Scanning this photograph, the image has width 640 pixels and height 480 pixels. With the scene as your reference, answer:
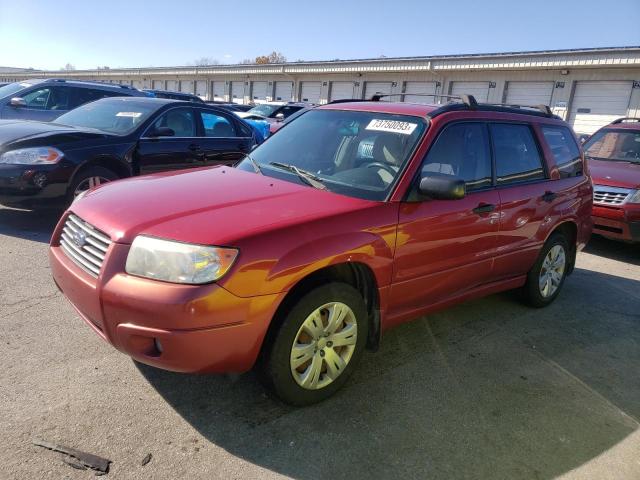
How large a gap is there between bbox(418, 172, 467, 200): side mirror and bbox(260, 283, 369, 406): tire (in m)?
0.79

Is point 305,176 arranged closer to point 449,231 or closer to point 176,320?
point 449,231

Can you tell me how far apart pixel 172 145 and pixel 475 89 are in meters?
18.5

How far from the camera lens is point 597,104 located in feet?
60.3

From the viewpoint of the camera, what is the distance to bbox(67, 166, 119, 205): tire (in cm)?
580

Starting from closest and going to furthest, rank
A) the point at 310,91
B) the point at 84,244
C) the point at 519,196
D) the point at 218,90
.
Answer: the point at 84,244, the point at 519,196, the point at 310,91, the point at 218,90

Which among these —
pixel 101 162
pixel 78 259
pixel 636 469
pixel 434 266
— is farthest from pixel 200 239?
pixel 101 162

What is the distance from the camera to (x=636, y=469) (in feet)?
8.75

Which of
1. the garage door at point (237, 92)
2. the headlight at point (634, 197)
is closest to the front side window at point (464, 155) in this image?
the headlight at point (634, 197)

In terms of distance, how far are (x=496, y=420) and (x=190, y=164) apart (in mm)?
5393

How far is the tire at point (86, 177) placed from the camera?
19.0ft

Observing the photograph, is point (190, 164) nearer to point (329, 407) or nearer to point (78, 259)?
point (78, 259)

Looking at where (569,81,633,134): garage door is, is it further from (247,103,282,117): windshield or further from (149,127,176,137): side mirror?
(149,127,176,137): side mirror

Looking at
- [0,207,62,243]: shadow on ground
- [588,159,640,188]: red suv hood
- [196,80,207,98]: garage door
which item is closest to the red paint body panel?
[0,207,62,243]: shadow on ground

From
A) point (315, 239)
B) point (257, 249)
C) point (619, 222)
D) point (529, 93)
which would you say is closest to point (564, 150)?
point (619, 222)
